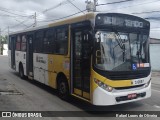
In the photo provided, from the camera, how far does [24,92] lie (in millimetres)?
11672

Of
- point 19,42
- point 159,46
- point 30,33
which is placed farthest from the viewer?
point 159,46

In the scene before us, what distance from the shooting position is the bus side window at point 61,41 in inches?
384

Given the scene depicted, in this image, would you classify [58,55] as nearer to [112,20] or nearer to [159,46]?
[112,20]

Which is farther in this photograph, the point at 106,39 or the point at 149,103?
the point at 149,103

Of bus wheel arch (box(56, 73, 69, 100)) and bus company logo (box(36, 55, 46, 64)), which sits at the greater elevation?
bus company logo (box(36, 55, 46, 64))

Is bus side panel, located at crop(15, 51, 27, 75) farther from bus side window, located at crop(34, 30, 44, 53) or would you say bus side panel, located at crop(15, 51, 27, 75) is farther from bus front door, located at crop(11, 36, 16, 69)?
bus side window, located at crop(34, 30, 44, 53)

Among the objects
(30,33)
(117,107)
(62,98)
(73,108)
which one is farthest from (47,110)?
(30,33)

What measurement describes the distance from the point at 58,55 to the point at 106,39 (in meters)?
2.94

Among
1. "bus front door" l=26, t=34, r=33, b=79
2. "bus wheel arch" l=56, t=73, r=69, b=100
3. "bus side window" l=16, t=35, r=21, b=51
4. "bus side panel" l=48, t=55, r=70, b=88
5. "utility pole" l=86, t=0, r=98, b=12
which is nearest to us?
"bus side panel" l=48, t=55, r=70, b=88

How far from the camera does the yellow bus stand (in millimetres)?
7832

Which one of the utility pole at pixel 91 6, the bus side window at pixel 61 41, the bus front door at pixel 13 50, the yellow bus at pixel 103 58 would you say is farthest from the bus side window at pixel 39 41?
the utility pole at pixel 91 6

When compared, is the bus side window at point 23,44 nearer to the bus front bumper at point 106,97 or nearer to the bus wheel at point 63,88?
the bus wheel at point 63,88

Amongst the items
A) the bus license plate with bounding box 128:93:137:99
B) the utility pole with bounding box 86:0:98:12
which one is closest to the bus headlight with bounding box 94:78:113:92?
the bus license plate with bounding box 128:93:137:99

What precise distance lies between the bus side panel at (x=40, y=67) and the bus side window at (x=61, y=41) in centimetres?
144
